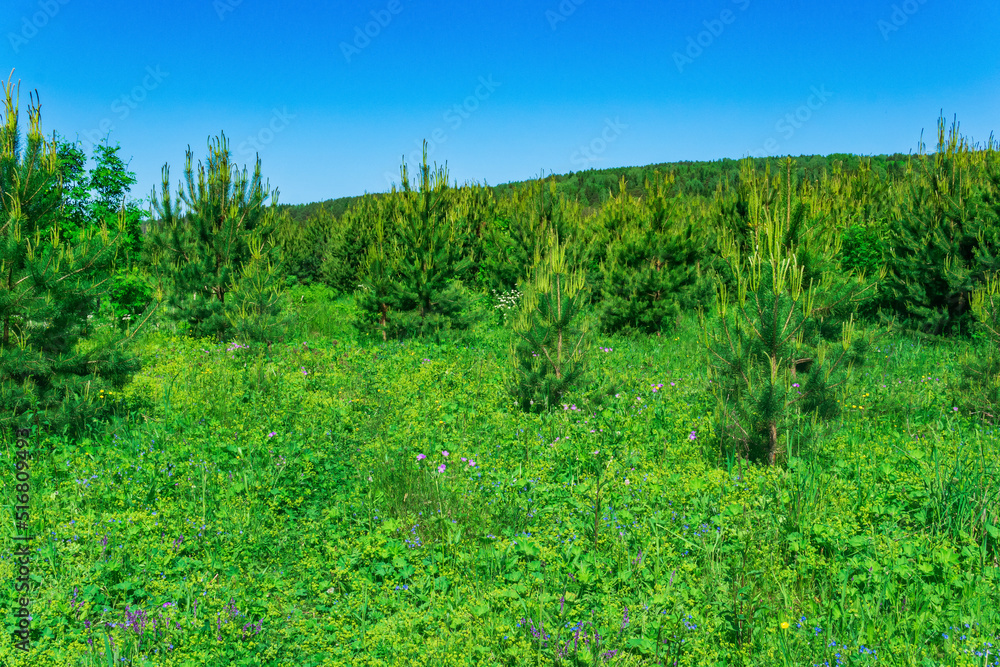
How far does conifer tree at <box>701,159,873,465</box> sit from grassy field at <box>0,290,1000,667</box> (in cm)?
34

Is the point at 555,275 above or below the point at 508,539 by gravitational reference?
above

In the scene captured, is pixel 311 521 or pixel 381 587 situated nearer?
pixel 381 587

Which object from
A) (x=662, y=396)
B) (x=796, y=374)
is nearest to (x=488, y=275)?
(x=662, y=396)

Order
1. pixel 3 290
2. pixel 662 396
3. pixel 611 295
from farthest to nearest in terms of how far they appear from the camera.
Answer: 1. pixel 611 295
2. pixel 662 396
3. pixel 3 290

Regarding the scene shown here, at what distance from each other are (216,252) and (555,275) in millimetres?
8382

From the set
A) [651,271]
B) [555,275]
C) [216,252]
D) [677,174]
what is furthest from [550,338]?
[677,174]

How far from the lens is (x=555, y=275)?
691cm

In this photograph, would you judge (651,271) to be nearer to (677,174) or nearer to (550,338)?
(550,338)

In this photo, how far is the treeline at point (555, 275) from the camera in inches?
205

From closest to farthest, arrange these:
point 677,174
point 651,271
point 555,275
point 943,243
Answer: point 555,275 → point 943,243 → point 651,271 → point 677,174

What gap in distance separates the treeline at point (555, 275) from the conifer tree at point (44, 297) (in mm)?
21

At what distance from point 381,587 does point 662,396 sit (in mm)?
4895

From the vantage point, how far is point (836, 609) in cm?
319

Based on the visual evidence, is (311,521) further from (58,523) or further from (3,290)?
(3,290)
